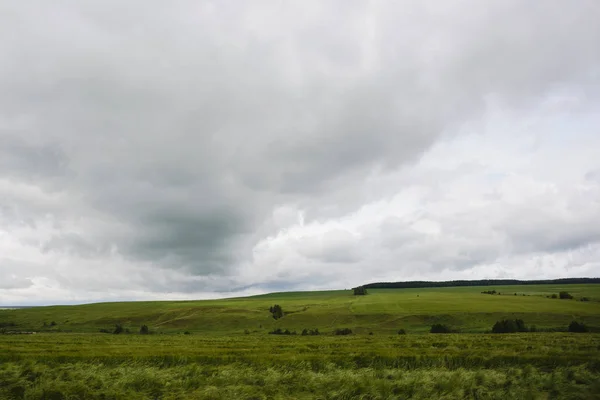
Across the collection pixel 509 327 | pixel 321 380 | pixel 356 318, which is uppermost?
pixel 321 380

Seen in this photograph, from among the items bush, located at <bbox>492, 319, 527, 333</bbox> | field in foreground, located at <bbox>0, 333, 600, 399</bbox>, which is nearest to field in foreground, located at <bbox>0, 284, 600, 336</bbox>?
bush, located at <bbox>492, 319, 527, 333</bbox>

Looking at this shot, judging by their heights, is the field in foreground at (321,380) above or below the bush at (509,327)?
above

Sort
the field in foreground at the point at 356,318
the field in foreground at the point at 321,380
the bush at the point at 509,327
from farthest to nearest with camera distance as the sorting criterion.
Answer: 1. the field in foreground at the point at 356,318
2. the bush at the point at 509,327
3. the field in foreground at the point at 321,380

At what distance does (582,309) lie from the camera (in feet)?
309

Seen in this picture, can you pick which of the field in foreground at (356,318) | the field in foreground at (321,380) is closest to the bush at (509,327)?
the field in foreground at (356,318)

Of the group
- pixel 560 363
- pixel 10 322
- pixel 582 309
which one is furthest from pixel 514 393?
pixel 10 322

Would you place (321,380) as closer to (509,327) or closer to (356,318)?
(509,327)

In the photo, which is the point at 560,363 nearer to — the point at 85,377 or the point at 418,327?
the point at 85,377

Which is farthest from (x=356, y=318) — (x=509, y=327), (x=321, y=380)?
(x=321, y=380)

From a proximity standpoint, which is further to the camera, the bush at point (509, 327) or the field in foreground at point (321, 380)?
the bush at point (509, 327)

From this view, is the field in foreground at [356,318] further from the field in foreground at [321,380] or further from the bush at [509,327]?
the field in foreground at [321,380]

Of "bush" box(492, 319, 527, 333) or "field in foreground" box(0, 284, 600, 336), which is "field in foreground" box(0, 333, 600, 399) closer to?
"bush" box(492, 319, 527, 333)

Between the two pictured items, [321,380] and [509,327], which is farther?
[509,327]

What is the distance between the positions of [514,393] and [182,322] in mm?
114085
